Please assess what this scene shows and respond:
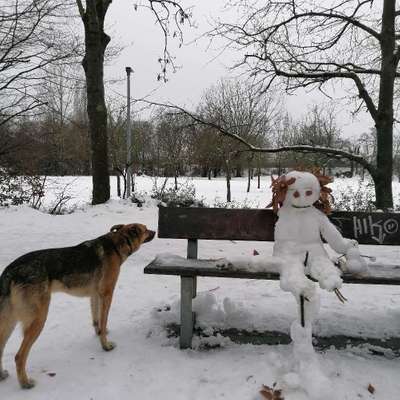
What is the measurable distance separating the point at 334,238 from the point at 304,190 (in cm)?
45

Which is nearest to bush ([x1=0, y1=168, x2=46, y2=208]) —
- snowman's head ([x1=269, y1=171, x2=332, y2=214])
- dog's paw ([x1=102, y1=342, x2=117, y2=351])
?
dog's paw ([x1=102, y1=342, x2=117, y2=351])

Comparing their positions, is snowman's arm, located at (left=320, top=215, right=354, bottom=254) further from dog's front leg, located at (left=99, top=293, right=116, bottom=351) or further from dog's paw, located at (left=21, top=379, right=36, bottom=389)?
dog's paw, located at (left=21, top=379, right=36, bottom=389)

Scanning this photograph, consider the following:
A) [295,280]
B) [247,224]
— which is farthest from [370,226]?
[295,280]

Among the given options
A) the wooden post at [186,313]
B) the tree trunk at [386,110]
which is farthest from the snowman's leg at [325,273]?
the tree trunk at [386,110]

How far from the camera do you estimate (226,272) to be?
2.83 meters

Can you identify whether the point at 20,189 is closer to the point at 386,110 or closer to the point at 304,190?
the point at 386,110

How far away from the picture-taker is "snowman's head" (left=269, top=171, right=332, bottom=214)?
2.88 meters

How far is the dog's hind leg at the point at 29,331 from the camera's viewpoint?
2.46 metres

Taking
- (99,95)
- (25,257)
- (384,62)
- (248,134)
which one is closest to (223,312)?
(25,257)

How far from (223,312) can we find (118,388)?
1.25 metres

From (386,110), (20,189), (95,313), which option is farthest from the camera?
(20,189)

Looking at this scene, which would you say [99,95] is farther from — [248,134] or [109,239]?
[248,134]

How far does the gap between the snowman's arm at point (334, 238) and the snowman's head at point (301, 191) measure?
0.53ft

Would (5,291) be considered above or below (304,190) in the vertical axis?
below
